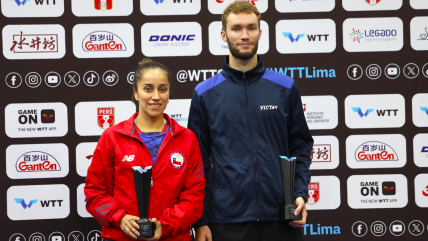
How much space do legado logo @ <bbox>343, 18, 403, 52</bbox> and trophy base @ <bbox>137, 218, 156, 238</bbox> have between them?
1936 mm

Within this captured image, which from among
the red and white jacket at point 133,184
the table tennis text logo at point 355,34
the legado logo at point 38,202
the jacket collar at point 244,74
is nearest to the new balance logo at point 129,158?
the red and white jacket at point 133,184

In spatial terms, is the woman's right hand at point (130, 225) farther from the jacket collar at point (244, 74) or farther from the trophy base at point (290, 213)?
the jacket collar at point (244, 74)

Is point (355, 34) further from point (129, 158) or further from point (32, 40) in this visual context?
point (32, 40)

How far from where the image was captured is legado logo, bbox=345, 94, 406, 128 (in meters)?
2.77

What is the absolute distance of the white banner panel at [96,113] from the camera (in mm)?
2711

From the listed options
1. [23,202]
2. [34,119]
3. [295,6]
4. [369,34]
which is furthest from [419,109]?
[23,202]

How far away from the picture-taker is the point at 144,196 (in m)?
1.68

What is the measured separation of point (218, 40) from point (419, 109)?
5.16 ft

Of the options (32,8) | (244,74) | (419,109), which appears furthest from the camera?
(419,109)

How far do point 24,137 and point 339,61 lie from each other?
92.4 inches

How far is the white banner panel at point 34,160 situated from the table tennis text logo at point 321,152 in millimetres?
1807

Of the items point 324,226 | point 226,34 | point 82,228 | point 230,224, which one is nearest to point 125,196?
point 230,224

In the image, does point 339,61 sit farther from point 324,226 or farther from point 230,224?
point 230,224

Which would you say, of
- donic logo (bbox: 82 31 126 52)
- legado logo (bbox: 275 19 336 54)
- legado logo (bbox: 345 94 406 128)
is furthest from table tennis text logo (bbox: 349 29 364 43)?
donic logo (bbox: 82 31 126 52)
